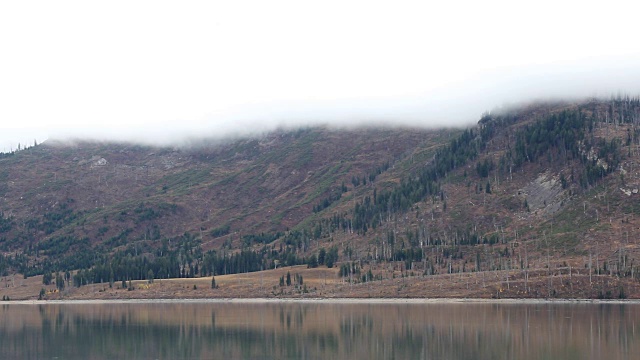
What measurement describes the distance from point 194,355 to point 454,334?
3810 centimetres

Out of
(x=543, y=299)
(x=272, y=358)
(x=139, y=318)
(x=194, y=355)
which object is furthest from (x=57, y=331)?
(x=543, y=299)

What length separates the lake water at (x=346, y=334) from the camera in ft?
322

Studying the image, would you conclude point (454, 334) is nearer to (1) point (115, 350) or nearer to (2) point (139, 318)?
(1) point (115, 350)

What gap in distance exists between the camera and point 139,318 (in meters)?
166

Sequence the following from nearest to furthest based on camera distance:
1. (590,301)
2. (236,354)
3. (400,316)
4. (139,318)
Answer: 1. (236,354)
2. (400,316)
3. (139,318)
4. (590,301)

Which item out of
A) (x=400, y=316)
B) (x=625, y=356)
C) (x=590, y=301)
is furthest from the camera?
(x=590, y=301)

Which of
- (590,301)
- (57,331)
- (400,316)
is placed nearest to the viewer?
(57,331)

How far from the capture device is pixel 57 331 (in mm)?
137250

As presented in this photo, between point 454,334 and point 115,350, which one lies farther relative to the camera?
point 454,334

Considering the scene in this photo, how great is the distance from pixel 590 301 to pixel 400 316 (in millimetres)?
61747

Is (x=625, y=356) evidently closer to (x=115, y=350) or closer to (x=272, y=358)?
(x=272, y=358)

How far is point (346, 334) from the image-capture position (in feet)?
393

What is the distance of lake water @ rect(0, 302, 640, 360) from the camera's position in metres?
98.2

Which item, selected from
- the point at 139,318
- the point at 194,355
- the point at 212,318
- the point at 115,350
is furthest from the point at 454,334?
the point at 139,318
